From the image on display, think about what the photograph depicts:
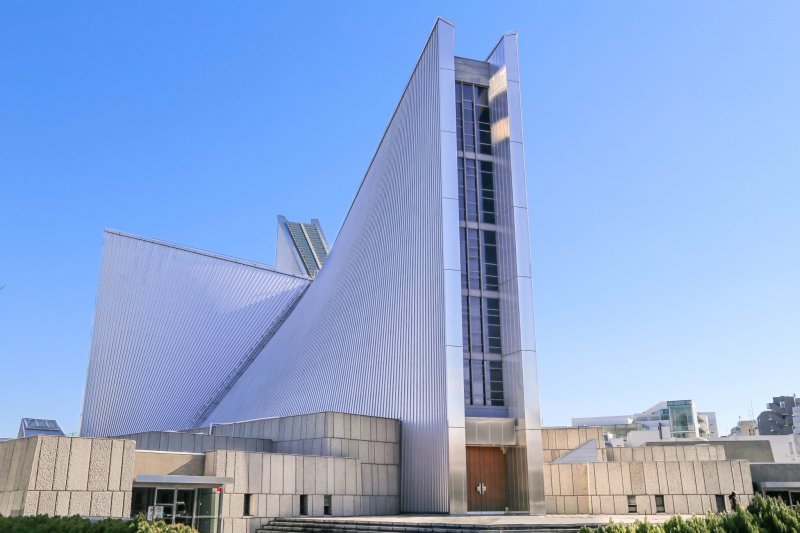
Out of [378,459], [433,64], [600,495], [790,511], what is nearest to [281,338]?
[378,459]

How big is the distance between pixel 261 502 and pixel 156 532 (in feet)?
29.6

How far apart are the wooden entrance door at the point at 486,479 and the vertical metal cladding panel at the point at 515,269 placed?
651mm

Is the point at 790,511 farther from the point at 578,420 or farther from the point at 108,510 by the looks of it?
the point at 578,420

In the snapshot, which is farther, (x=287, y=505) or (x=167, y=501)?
(x=287, y=505)

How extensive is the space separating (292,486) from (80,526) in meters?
8.72

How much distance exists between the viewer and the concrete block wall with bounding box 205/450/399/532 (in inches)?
828

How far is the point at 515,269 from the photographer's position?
26141 mm

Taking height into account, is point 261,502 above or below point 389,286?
below

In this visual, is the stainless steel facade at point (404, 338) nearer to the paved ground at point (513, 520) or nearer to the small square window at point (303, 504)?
the paved ground at point (513, 520)

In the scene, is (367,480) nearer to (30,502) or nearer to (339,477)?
(339,477)

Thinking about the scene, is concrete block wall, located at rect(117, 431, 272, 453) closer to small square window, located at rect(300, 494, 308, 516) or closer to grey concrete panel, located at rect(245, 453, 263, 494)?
small square window, located at rect(300, 494, 308, 516)

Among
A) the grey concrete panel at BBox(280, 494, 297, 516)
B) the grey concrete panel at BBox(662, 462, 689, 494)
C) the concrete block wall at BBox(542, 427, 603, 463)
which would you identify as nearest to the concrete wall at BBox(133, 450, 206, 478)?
the grey concrete panel at BBox(280, 494, 297, 516)

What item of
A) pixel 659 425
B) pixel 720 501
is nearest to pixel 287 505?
pixel 720 501

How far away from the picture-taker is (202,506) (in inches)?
815
